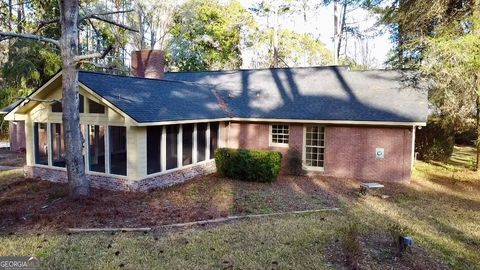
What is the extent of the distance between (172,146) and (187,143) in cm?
94

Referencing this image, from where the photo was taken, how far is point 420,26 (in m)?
12.6

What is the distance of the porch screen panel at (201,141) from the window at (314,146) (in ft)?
13.7

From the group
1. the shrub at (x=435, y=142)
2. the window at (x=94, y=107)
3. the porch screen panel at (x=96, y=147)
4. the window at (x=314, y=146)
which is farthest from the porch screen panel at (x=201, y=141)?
the shrub at (x=435, y=142)

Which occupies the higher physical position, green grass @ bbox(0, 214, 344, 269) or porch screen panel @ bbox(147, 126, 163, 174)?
porch screen panel @ bbox(147, 126, 163, 174)

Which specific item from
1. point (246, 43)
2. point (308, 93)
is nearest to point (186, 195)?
point (308, 93)

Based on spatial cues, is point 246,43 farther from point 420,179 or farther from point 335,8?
point 420,179

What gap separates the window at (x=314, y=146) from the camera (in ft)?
47.8

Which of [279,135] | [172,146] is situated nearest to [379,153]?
[279,135]

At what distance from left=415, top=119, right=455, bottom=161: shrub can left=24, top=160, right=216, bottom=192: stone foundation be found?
11.8 metres

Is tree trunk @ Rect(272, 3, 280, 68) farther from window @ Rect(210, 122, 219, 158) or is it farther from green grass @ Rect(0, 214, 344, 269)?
green grass @ Rect(0, 214, 344, 269)

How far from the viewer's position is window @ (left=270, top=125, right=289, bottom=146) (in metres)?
15.2

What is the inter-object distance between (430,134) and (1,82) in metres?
31.3

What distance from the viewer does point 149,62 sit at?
705 inches

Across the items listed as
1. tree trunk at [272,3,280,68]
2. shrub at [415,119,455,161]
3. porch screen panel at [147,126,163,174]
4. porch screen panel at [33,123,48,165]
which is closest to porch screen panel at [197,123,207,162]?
porch screen panel at [147,126,163,174]
